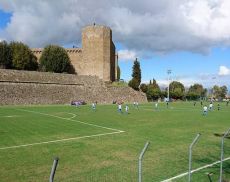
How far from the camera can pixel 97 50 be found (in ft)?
306

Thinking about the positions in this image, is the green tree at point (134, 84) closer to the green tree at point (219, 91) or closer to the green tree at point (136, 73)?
the green tree at point (136, 73)

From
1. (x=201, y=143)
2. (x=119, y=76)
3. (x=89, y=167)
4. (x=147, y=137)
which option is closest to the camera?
(x=89, y=167)

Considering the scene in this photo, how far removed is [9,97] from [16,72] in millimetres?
8602

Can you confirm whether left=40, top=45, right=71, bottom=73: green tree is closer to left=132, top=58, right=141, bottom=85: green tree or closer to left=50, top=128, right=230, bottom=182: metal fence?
left=132, top=58, right=141, bottom=85: green tree

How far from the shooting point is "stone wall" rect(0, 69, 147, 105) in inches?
2515

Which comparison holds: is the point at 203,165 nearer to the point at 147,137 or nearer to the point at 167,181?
the point at 167,181

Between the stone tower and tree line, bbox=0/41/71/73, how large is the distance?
611 centimetres

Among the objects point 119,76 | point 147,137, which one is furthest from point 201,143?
point 119,76

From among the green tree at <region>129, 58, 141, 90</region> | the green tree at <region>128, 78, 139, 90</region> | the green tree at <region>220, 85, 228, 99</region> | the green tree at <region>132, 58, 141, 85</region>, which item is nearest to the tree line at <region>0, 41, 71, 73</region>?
the green tree at <region>128, 78, 139, 90</region>

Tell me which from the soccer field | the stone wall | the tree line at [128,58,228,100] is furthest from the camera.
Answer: the tree line at [128,58,228,100]

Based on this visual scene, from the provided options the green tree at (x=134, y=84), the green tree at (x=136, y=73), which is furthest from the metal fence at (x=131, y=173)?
the green tree at (x=136, y=73)

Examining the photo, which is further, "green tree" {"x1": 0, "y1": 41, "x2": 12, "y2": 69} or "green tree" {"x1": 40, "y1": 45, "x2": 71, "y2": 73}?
"green tree" {"x1": 40, "y1": 45, "x2": 71, "y2": 73}

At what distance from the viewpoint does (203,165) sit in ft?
39.2

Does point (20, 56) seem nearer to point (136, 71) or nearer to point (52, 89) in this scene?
point (52, 89)
